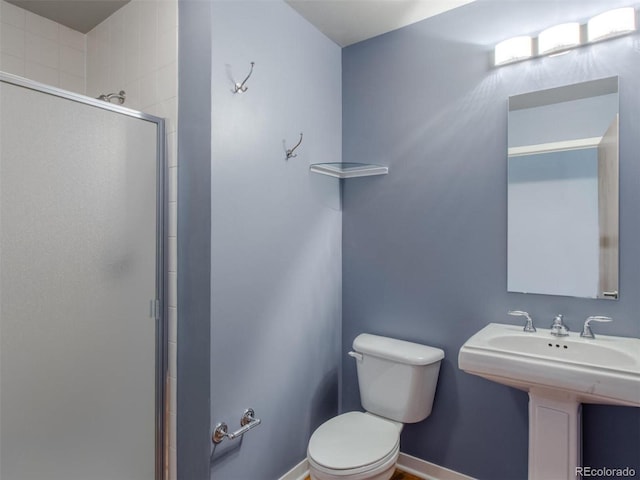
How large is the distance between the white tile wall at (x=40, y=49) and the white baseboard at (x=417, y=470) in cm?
248

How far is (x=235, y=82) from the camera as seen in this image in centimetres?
154

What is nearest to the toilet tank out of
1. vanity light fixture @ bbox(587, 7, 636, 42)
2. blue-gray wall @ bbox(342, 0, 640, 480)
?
blue-gray wall @ bbox(342, 0, 640, 480)

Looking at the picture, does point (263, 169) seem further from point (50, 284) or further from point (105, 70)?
point (105, 70)

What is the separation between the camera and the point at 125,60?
73.3 inches

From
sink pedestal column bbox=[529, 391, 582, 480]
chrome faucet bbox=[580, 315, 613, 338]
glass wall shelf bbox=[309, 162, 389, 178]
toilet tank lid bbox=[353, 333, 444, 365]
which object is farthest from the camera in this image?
glass wall shelf bbox=[309, 162, 389, 178]

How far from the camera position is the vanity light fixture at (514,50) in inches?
64.1

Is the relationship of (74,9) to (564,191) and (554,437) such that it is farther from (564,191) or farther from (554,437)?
(554,437)

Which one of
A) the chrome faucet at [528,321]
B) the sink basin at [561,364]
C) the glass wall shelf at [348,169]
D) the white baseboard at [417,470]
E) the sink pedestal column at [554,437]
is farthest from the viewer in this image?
the glass wall shelf at [348,169]

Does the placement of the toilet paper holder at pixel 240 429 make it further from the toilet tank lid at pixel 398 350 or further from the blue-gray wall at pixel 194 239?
the toilet tank lid at pixel 398 350

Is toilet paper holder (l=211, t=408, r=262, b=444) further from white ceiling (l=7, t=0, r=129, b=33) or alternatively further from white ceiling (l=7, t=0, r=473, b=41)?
white ceiling (l=7, t=0, r=129, b=33)

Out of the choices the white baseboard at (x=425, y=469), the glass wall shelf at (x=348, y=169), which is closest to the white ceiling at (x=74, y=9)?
the glass wall shelf at (x=348, y=169)

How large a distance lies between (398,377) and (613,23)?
175 cm

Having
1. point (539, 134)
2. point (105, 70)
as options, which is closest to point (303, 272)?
point (539, 134)

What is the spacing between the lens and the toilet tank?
5.74 feet
